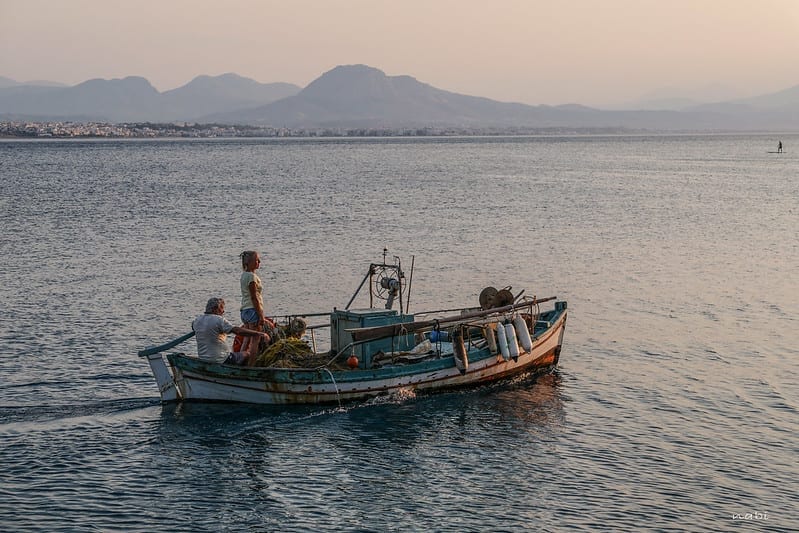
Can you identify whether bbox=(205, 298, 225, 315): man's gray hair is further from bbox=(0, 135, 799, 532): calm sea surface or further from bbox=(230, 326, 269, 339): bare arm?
bbox=(0, 135, 799, 532): calm sea surface

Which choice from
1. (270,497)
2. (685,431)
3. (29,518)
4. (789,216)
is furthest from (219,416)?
(789,216)

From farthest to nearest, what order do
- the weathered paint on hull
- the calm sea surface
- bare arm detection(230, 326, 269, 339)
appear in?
1. the weathered paint on hull
2. bare arm detection(230, 326, 269, 339)
3. the calm sea surface

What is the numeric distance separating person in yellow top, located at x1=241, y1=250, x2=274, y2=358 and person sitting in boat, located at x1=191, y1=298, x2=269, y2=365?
17 centimetres

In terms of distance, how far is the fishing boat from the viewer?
2059 centimetres

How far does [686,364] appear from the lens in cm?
2438

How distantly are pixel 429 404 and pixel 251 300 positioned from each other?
4675 millimetres

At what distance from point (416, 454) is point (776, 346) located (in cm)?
→ 1252

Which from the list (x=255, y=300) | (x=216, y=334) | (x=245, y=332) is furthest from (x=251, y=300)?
(x=216, y=334)

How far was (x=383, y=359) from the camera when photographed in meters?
22.2

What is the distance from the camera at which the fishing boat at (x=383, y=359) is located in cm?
2059

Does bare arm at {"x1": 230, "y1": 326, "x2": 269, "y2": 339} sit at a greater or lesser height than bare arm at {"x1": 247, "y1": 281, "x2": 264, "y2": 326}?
lesser

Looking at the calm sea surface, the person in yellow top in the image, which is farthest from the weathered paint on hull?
the person in yellow top

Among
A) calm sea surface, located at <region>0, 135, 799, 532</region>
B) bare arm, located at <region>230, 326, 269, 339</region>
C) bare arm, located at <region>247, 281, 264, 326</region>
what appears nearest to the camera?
calm sea surface, located at <region>0, 135, 799, 532</region>

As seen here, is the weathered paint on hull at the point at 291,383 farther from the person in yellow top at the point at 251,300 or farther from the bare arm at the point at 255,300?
the bare arm at the point at 255,300
